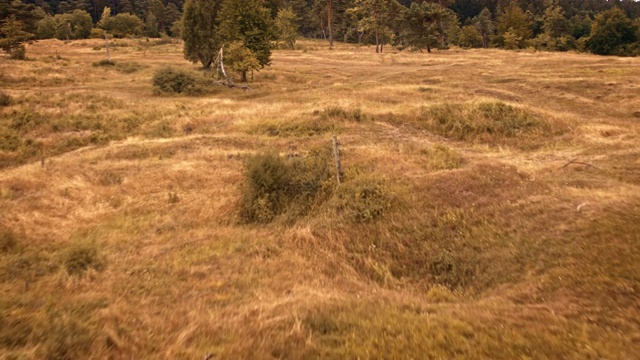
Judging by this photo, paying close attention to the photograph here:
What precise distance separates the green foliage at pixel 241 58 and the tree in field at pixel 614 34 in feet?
173

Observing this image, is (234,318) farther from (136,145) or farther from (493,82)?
(493,82)

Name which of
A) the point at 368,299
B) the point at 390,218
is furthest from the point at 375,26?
the point at 368,299

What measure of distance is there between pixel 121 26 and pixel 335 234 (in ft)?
263

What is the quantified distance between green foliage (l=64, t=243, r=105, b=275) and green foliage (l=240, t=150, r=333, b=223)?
4.38 metres

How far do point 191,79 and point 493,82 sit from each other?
24.6m

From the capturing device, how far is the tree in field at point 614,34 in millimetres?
56844

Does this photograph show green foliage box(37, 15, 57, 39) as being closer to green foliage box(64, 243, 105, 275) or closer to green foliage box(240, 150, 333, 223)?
green foliage box(240, 150, 333, 223)

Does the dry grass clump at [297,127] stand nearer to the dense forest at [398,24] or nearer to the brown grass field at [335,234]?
the brown grass field at [335,234]

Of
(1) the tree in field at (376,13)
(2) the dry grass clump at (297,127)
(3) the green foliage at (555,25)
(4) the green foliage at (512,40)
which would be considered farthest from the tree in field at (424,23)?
(2) the dry grass clump at (297,127)

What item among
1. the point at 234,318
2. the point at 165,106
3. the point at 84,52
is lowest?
the point at 234,318

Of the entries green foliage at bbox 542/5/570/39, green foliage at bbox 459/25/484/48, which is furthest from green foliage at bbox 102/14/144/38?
green foliage at bbox 542/5/570/39

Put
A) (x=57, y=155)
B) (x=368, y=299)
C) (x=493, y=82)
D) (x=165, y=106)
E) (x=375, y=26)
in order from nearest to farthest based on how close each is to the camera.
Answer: (x=368, y=299)
(x=57, y=155)
(x=165, y=106)
(x=493, y=82)
(x=375, y=26)

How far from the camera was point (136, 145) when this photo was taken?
66.6 ft

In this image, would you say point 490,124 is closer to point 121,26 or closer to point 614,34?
point 614,34
